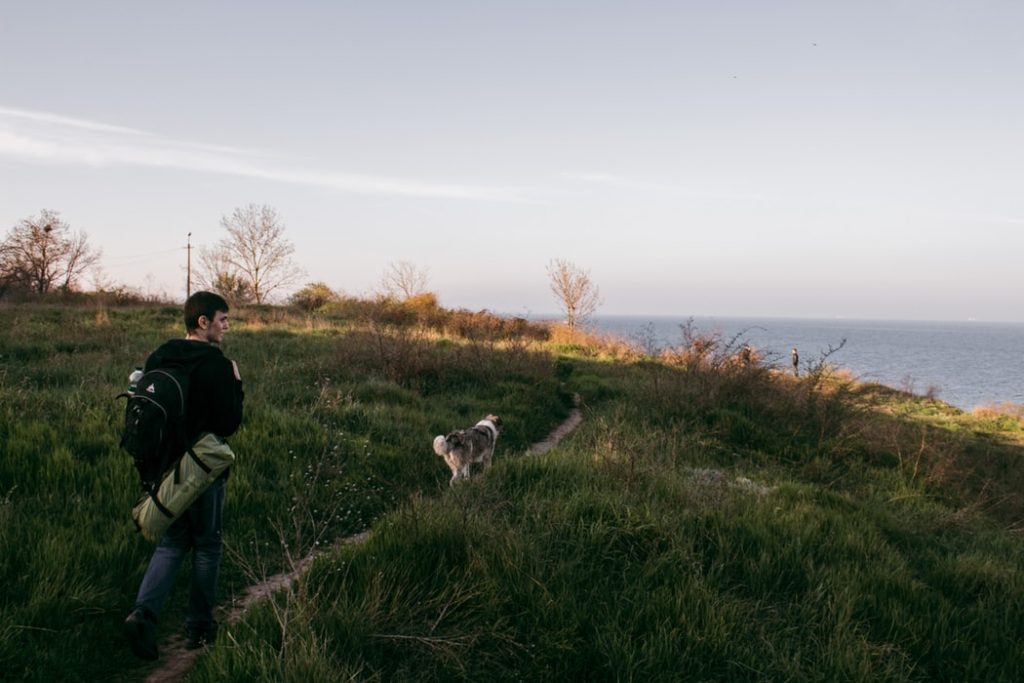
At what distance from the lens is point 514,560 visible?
445cm

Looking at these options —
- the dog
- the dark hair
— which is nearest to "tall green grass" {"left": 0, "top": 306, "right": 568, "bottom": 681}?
the dog

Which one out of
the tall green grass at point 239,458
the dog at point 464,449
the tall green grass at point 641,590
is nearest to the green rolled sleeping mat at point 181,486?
the tall green grass at point 239,458

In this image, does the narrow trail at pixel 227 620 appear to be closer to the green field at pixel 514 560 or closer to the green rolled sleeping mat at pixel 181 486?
the green field at pixel 514 560

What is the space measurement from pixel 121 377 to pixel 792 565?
1149cm

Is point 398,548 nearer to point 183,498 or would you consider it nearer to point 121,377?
point 183,498

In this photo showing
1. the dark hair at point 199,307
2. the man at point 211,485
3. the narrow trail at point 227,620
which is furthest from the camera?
the dark hair at point 199,307

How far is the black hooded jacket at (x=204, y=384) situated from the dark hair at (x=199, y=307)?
0.42 ft

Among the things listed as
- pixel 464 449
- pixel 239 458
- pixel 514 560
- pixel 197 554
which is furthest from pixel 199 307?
pixel 464 449

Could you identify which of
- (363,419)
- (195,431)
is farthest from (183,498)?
(363,419)

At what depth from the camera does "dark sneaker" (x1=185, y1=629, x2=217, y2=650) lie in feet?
13.0

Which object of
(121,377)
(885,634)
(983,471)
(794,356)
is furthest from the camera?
(794,356)

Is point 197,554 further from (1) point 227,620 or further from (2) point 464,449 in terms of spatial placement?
(2) point 464,449

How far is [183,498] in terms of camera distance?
379 cm

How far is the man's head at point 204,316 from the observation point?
3996mm
